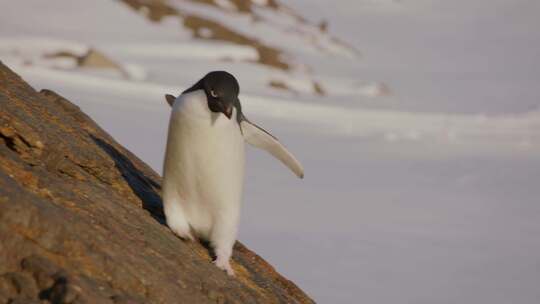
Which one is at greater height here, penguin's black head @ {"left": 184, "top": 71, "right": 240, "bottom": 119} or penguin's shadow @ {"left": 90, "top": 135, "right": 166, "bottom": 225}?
penguin's black head @ {"left": 184, "top": 71, "right": 240, "bottom": 119}

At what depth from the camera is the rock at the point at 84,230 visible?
7.67 ft

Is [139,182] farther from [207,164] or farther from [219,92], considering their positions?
[219,92]

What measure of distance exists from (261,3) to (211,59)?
343 inches

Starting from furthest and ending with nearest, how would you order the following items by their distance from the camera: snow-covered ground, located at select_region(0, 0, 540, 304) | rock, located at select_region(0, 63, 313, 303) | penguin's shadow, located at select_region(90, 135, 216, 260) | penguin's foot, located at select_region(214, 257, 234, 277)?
snow-covered ground, located at select_region(0, 0, 540, 304) < penguin's shadow, located at select_region(90, 135, 216, 260) < penguin's foot, located at select_region(214, 257, 234, 277) < rock, located at select_region(0, 63, 313, 303)

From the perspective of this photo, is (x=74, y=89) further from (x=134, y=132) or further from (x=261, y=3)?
(x=261, y=3)

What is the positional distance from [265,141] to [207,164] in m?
0.46

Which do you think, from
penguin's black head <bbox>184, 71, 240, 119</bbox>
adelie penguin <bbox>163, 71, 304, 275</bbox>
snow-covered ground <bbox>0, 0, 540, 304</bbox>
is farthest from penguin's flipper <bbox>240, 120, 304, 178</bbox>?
snow-covered ground <bbox>0, 0, 540, 304</bbox>

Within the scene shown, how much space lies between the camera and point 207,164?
3225 millimetres

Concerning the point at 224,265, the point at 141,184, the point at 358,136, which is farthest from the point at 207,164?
the point at 358,136

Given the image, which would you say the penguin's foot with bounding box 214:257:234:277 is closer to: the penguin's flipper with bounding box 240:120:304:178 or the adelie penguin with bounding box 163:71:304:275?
the adelie penguin with bounding box 163:71:304:275

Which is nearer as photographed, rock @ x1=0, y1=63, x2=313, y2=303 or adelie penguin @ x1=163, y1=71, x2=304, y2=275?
rock @ x1=0, y1=63, x2=313, y2=303

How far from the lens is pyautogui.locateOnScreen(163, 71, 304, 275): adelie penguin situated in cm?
313

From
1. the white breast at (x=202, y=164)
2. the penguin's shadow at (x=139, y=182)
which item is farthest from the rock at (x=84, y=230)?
the white breast at (x=202, y=164)

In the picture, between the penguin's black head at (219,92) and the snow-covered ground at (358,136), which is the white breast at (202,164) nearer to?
the penguin's black head at (219,92)
